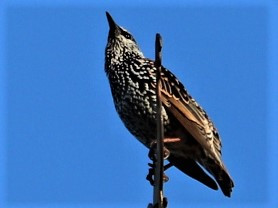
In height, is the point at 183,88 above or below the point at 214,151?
above

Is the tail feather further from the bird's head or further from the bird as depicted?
the bird's head

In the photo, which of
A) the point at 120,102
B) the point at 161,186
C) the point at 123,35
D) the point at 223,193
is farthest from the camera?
the point at 123,35

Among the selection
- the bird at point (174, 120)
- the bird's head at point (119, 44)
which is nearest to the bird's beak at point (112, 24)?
the bird's head at point (119, 44)

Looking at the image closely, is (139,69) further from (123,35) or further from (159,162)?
(159,162)

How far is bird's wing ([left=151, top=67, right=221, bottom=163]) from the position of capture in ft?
23.4

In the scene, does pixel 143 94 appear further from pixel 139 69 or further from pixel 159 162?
pixel 159 162

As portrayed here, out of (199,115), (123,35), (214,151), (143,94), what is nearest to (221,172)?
(214,151)

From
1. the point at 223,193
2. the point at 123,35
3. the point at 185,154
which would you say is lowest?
the point at 223,193

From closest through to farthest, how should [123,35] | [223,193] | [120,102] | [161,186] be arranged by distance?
[161,186] → [223,193] → [120,102] → [123,35]

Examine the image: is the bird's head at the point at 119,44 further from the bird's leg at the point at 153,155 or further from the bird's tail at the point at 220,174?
the bird's tail at the point at 220,174

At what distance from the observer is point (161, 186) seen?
3.63m

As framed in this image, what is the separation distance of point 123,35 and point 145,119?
1567mm

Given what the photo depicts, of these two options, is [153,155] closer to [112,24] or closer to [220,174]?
[220,174]

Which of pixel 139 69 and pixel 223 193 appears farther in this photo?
pixel 139 69
